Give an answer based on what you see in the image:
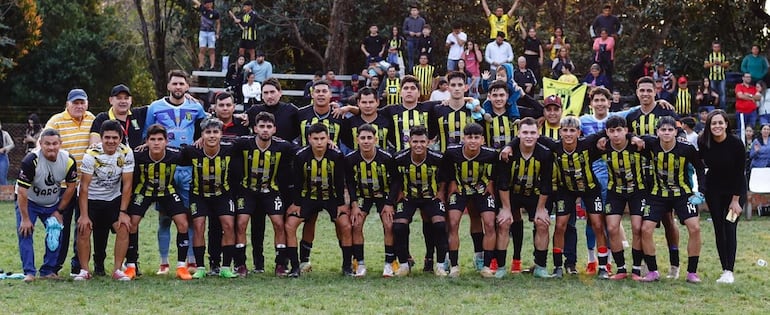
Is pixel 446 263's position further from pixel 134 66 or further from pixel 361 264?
pixel 134 66

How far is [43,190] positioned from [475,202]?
4.39 m

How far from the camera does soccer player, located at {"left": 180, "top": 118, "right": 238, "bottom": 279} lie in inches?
427

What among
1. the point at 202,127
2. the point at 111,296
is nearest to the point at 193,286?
the point at 111,296

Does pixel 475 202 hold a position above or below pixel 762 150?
below

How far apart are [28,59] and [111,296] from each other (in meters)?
27.2

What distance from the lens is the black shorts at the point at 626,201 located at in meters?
10.6

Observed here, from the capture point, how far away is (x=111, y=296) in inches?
372

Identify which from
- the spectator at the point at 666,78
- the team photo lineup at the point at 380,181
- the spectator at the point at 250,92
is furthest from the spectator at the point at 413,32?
the team photo lineup at the point at 380,181

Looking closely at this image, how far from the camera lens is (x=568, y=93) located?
66.8 feet

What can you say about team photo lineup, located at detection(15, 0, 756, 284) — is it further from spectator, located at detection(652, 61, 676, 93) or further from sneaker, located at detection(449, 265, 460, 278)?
spectator, located at detection(652, 61, 676, 93)

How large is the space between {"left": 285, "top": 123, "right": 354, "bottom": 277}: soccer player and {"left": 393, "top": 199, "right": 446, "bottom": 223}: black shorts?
551 mm

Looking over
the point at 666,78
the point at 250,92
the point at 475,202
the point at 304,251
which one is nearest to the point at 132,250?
the point at 304,251

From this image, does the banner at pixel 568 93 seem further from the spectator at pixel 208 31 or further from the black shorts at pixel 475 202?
the spectator at pixel 208 31

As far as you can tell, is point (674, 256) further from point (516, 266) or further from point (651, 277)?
point (516, 266)
